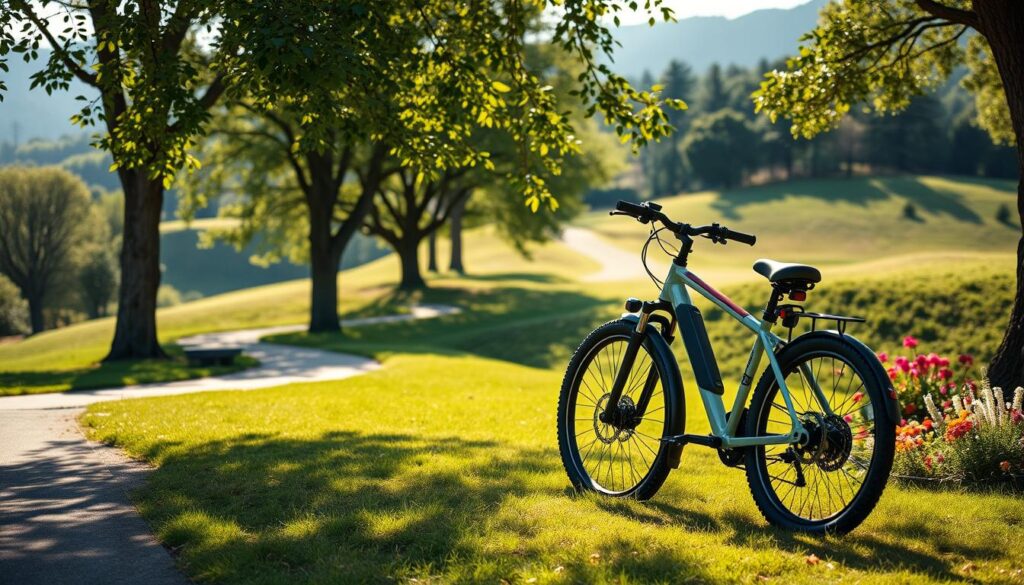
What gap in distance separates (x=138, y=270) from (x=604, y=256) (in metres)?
51.7

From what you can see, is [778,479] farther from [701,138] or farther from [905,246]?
[701,138]

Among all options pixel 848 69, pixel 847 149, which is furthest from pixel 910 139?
pixel 848 69

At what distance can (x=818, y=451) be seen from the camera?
4371mm

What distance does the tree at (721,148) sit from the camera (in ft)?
298

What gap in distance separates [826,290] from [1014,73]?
1487cm

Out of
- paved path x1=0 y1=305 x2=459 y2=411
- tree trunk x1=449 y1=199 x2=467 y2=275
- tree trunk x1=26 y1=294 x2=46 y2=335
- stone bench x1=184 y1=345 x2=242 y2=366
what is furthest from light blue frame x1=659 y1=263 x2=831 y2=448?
tree trunk x1=26 y1=294 x2=46 y2=335

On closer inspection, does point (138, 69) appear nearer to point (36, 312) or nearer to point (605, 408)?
point (605, 408)

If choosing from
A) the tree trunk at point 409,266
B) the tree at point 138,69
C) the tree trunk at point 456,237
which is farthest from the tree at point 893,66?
the tree trunk at point 456,237

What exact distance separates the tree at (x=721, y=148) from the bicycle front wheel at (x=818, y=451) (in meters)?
90.0

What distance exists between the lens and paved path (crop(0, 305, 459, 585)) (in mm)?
4094

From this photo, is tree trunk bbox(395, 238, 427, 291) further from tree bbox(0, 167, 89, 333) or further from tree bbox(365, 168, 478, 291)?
tree bbox(0, 167, 89, 333)

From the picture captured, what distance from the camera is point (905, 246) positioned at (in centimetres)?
6575

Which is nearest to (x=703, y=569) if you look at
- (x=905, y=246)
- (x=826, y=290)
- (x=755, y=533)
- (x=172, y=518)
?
(x=755, y=533)

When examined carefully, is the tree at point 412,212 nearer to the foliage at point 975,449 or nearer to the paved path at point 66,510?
the paved path at point 66,510
